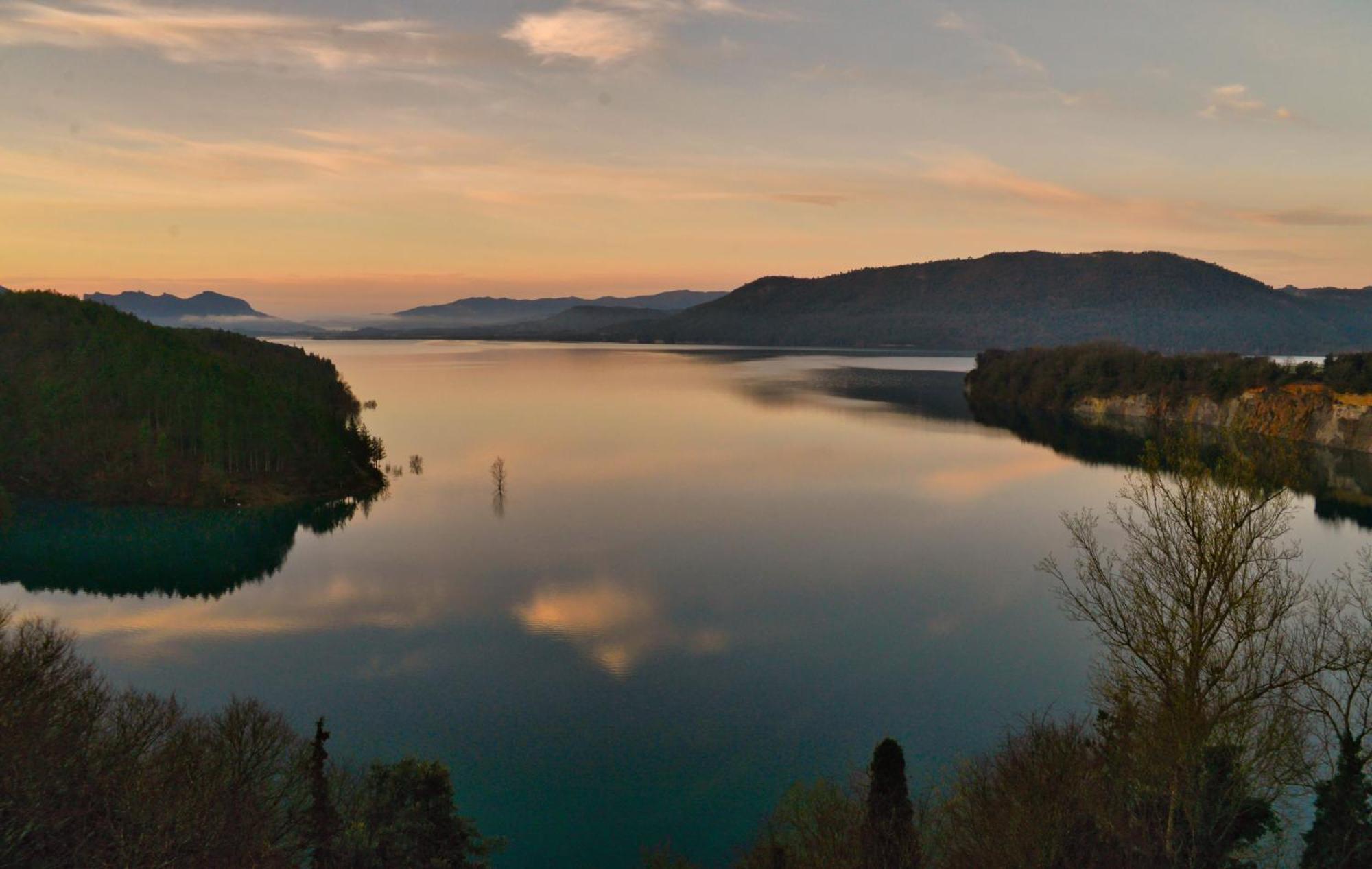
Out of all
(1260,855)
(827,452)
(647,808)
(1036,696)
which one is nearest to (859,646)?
(1036,696)

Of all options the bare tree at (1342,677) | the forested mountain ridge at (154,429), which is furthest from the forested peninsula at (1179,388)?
the forested mountain ridge at (154,429)

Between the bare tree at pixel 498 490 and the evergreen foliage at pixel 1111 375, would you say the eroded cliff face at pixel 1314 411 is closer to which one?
the evergreen foliage at pixel 1111 375

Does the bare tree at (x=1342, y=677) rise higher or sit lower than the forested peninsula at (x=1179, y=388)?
lower

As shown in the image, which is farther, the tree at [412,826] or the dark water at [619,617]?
the dark water at [619,617]

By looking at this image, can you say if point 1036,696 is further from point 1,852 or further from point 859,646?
point 1,852

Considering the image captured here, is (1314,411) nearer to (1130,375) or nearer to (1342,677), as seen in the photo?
(1130,375)

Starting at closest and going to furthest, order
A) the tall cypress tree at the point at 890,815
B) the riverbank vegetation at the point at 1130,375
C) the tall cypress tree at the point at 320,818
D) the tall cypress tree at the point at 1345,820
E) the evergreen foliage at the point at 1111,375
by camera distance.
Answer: the tall cypress tree at the point at 1345,820, the tall cypress tree at the point at 890,815, the tall cypress tree at the point at 320,818, the riverbank vegetation at the point at 1130,375, the evergreen foliage at the point at 1111,375

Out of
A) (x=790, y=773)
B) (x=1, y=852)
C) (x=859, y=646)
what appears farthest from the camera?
(x=859, y=646)
